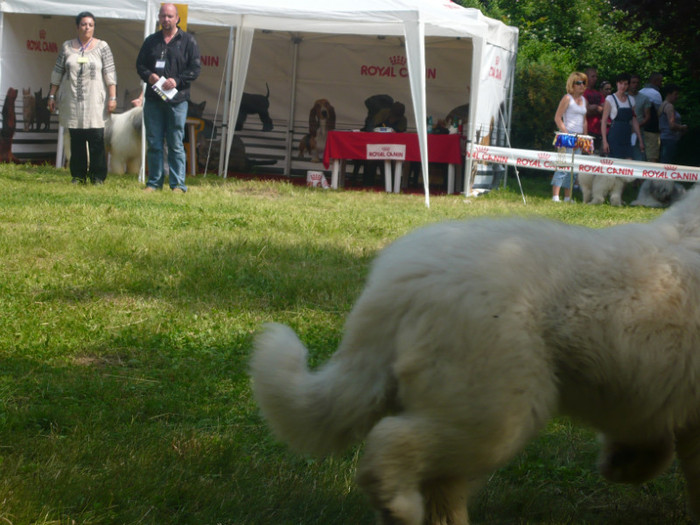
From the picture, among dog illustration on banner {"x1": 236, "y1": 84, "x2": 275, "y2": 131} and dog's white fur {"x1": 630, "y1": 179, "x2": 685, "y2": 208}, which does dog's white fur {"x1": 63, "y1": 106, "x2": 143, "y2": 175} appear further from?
dog's white fur {"x1": 630, "y1": 179, "x2": 685, "y2": 208}

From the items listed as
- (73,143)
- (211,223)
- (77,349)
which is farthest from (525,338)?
(73,143)

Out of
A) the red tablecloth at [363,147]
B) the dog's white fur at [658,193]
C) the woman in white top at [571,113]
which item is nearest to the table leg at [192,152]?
the red tablecloth at [363,147]

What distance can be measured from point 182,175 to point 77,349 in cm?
770

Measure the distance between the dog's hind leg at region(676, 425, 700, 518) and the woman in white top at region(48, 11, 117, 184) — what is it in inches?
412

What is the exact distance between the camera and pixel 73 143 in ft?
40.4

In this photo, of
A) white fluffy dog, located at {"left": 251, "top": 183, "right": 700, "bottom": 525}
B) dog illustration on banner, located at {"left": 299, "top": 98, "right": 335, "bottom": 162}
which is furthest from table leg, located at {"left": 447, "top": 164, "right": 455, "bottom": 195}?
white fluffy dog, located at {"left": 251, "top": 183, "right": 700, "bottom": 525}

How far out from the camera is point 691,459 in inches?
120

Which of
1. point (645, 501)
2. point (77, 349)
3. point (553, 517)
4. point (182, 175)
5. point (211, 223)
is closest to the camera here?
point (553, 517)

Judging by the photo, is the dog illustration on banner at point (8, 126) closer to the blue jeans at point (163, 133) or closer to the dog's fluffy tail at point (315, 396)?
the blue jeans at point (163, 133)

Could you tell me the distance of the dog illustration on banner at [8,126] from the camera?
1617cm

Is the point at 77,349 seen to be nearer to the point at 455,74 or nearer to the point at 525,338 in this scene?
the point at 525,338

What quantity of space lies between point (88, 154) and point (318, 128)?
7117 millimetres

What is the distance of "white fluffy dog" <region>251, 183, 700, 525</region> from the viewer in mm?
2502

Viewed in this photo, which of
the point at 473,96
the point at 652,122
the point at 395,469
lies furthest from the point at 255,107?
the point at 395,469
